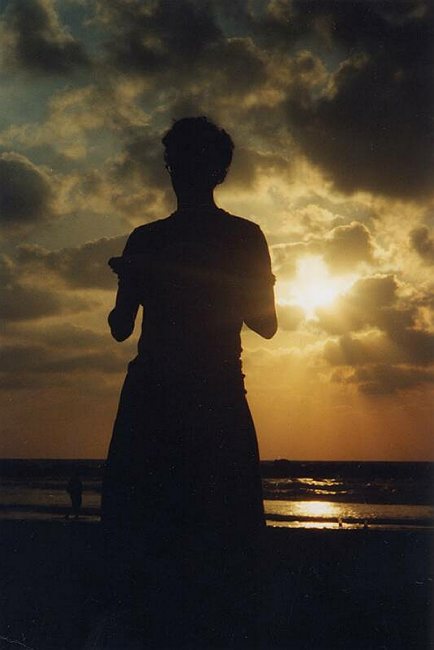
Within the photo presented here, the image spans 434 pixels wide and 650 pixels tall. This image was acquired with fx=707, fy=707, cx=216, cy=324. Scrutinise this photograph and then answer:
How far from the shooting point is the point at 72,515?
83.9 ft

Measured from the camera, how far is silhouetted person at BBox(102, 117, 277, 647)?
96.8 inches

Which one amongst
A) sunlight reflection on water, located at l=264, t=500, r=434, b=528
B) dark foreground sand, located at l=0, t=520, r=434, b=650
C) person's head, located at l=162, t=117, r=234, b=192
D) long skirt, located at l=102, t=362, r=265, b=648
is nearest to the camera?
long skirt, located at l=102, t=362, r=265, b=648

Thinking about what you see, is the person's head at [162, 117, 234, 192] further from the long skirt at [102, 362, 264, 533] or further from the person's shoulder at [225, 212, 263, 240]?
the long skirt at [102, 362, 264, 533]

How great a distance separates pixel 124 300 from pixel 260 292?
0.51 m

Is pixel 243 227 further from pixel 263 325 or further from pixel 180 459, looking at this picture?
pixel 180 459

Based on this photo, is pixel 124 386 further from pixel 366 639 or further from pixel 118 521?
pixel 366 639

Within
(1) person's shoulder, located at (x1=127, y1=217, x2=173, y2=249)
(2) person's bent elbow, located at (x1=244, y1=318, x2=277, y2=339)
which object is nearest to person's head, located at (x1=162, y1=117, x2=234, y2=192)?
(1) person's shoulder, located at (x1=127, y1=217, x2=173, y2=249)

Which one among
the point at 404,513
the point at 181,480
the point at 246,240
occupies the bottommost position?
the point at 404,513

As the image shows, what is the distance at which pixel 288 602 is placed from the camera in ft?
18.9

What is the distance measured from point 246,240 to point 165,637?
56.7 inches

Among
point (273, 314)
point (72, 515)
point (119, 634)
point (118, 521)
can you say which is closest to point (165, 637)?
point (119, 634)

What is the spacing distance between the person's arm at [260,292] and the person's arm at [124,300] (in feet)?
1.40

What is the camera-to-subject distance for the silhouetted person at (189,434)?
96.8 inches

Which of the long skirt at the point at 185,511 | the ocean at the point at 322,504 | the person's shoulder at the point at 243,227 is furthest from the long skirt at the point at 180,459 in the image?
the ocean at the point at 322,504
